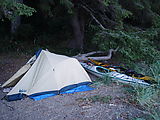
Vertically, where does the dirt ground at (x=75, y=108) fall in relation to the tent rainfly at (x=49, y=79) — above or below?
below

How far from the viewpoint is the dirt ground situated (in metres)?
3.56

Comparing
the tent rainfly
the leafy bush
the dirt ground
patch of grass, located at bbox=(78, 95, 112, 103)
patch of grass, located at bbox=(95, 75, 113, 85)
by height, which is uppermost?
the leafy bush

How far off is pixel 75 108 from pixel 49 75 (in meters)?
1.23

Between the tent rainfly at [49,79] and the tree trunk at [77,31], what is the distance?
448cm

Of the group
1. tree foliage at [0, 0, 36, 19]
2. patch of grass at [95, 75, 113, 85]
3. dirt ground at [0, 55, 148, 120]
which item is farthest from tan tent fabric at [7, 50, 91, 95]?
tree foliage at [0, 0, 36, 19]

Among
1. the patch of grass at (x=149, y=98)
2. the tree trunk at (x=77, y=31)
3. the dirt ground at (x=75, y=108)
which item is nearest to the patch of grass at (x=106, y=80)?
the dirt ground at (x=75, y=108)

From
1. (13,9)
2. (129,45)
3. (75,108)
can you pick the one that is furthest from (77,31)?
(75,108)

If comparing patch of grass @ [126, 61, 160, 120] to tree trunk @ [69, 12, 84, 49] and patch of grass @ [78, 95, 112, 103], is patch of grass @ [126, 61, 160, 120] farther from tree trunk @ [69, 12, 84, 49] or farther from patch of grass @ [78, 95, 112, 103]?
tree trunk @ [69, 12, 84, 49]

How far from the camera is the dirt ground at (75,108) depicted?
11.7 feet

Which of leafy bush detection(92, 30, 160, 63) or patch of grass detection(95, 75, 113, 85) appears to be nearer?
patch of grass detection(95, 75, 113, 85)

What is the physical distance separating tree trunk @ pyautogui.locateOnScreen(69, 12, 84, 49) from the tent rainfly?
4482 mm

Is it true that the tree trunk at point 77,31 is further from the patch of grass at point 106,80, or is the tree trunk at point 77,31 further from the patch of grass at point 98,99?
the patch of grass at point 98,99

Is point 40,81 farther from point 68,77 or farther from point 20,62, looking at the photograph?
point 20,62

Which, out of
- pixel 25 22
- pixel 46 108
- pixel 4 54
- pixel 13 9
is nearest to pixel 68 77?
pixel 46 108
